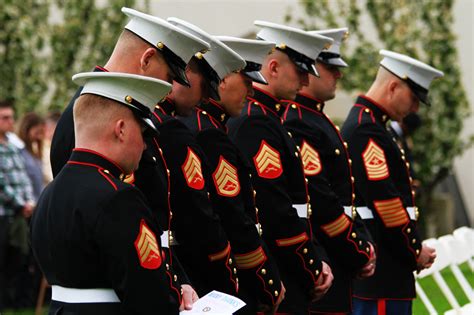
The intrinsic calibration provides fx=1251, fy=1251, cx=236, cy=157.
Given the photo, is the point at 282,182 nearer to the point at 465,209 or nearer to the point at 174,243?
the point at 174,243

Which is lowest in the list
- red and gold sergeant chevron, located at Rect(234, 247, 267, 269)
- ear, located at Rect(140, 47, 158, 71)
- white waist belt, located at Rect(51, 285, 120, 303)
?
red and gold sergeant chevron, located at Rect(234, 247, 267, 269)

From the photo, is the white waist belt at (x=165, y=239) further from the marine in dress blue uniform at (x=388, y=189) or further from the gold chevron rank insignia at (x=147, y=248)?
the marine in dress blue uniform at (x=388, y=189)

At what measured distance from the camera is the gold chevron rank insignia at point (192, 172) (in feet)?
15.9

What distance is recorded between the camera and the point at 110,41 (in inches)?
574

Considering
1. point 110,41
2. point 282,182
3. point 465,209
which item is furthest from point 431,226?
point 282,182

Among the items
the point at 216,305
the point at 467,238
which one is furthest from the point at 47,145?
the point at 216,305

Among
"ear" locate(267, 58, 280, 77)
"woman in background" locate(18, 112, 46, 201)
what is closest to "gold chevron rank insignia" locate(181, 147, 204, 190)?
"ear" locate(267, 58, 280, 77)

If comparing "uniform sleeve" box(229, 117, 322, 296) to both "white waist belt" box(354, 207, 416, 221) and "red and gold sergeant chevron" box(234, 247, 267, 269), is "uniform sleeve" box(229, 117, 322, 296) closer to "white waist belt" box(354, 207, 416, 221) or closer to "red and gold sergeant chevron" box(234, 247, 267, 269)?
Answer: "red and gold sergeant chevron" box(234, 247, 267, 269)

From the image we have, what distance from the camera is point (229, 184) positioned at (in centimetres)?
524

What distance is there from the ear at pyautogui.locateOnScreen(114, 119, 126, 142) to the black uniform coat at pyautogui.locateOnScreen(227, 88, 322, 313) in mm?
1703

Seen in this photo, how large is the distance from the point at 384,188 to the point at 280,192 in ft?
4.42

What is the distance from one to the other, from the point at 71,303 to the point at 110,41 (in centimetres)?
1086

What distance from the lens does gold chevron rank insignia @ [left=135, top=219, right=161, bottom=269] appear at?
384 cm

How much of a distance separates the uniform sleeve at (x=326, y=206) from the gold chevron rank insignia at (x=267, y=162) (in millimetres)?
487
